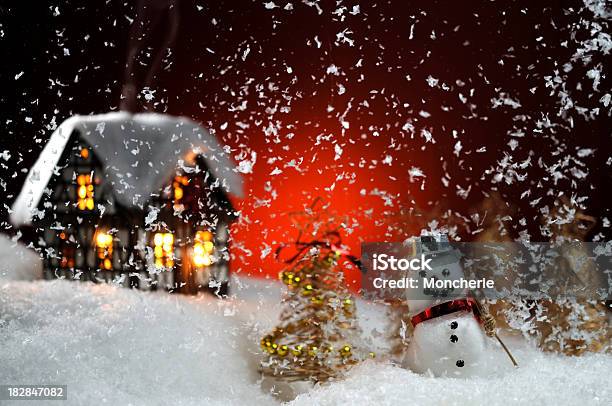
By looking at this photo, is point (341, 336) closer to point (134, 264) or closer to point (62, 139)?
point (134, 264)

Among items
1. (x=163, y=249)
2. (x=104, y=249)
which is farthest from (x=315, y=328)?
(x=104, y=249)

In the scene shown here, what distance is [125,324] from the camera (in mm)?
2836

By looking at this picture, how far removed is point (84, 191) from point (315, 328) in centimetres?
210

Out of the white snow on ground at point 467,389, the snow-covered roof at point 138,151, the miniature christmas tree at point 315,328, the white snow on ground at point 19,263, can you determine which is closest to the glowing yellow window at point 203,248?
the snow-covered roof at point 138,151

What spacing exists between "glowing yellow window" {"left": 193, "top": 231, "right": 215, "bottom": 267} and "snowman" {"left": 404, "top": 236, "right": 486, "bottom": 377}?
67.4 inches

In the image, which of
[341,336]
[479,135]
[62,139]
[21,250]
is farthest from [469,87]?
[21,250]

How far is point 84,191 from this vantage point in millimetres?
3914

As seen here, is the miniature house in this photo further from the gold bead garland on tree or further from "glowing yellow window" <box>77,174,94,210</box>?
the gold bead garland on tree

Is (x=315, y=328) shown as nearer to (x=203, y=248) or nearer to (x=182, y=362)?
(x=182, y=362)

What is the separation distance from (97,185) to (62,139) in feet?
1.28

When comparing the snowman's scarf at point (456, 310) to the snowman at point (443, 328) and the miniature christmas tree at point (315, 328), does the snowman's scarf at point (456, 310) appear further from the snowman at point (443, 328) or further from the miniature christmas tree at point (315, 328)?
the miniature christmas tree at point (315, 328)

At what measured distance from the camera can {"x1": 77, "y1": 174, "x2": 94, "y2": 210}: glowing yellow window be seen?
390cm

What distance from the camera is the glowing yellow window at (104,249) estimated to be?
3.88 m

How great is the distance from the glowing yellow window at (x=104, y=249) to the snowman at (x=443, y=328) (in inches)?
86.9
